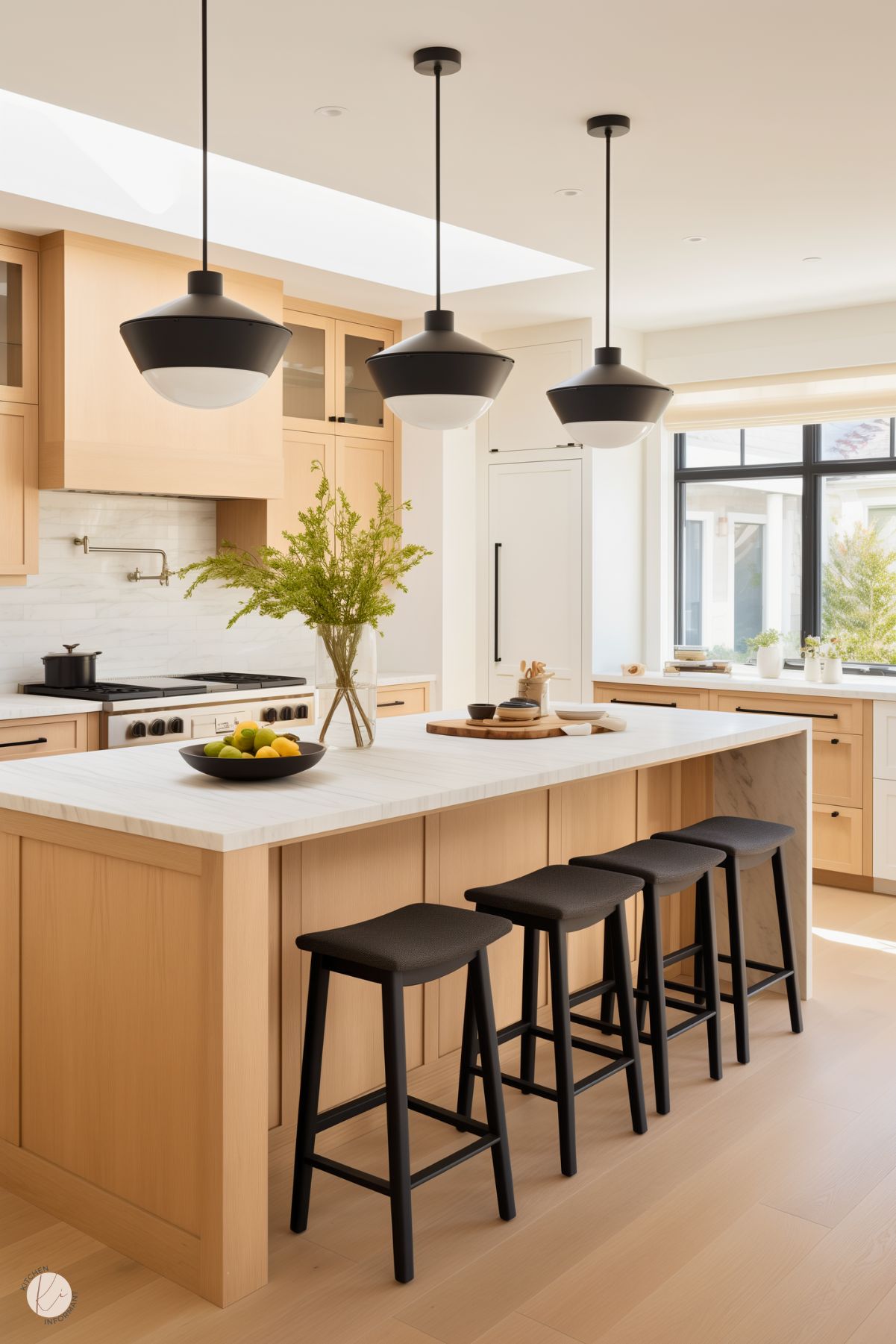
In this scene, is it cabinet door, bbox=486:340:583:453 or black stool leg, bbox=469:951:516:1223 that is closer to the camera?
black stool leg, bbox=469:951:516:1223

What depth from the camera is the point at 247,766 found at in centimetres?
276

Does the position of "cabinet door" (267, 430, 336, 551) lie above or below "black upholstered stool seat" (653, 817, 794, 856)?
above

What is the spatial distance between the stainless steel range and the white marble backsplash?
155 millimetres

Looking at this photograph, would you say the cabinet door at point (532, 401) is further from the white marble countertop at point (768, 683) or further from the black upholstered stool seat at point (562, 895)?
the black upholstered stool seat at point (562, 895)

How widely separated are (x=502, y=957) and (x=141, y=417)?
272 centimetres

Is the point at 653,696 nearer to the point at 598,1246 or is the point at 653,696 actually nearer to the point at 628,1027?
the point at 628,1027

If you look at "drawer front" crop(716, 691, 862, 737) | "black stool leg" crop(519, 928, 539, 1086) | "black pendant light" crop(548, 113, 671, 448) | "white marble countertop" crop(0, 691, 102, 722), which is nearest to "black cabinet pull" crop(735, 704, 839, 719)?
"drawer front" crop(716, 691, 862, 737)

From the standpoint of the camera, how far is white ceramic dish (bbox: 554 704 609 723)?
379 cm

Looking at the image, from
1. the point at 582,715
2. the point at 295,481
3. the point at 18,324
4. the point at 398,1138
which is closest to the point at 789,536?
the point at 295,481

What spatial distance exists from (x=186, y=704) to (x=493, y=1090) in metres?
2.66

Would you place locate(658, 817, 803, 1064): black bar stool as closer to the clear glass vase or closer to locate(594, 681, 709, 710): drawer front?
the clear glass vase

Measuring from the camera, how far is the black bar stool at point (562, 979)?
2785 millimetres

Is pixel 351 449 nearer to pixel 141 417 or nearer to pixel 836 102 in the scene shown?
pixel 141 417

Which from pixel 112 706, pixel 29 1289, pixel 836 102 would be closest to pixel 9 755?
pixel 112 706
